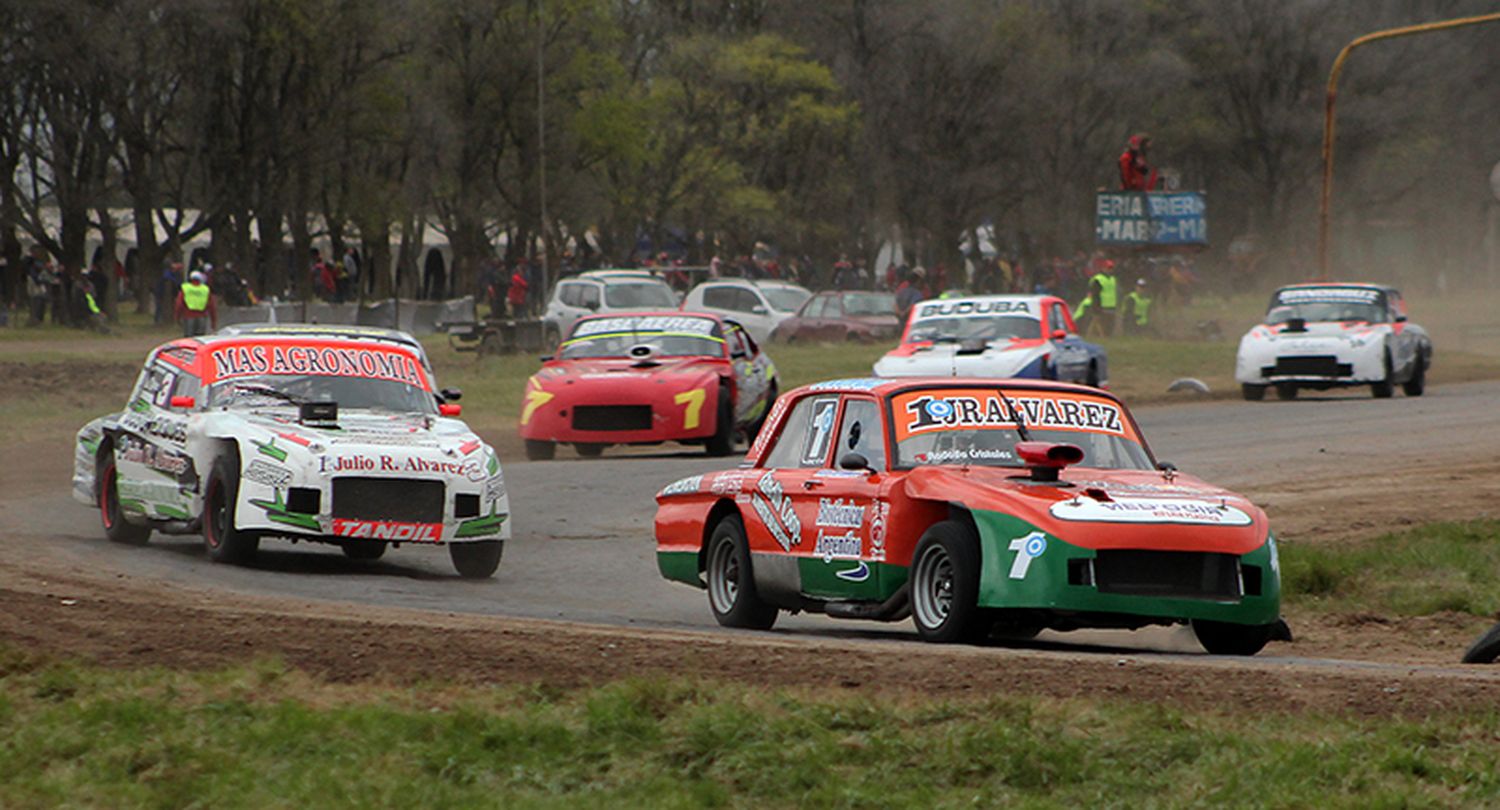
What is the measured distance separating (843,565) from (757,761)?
13.5 ft

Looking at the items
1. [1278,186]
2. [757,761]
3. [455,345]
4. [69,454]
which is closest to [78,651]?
[757,761]

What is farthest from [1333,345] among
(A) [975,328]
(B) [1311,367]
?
(A) [975,328]

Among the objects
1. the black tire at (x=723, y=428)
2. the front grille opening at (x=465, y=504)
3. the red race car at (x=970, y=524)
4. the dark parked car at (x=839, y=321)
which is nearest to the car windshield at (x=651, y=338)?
the black tire at (x=723, y=428)

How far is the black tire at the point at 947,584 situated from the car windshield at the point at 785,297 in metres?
34.9

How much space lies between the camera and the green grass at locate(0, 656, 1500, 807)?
607 cm

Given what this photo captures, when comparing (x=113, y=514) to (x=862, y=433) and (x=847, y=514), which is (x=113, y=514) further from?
(x=847, y=514)

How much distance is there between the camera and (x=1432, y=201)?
81812 mm

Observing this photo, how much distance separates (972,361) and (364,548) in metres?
11.9

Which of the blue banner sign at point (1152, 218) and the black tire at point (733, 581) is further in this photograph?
the blue banner sign at point (1152, 218)

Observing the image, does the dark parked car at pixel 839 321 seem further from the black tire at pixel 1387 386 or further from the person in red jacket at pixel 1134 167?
the black tire at pixel 1387 386

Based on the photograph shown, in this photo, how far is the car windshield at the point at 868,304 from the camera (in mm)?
44562

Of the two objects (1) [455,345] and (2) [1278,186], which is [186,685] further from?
(2) [1278,186]

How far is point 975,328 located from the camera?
25.6 metres

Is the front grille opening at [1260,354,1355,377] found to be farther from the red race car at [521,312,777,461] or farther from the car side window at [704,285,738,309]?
the car side window at [704,285,738,309]
